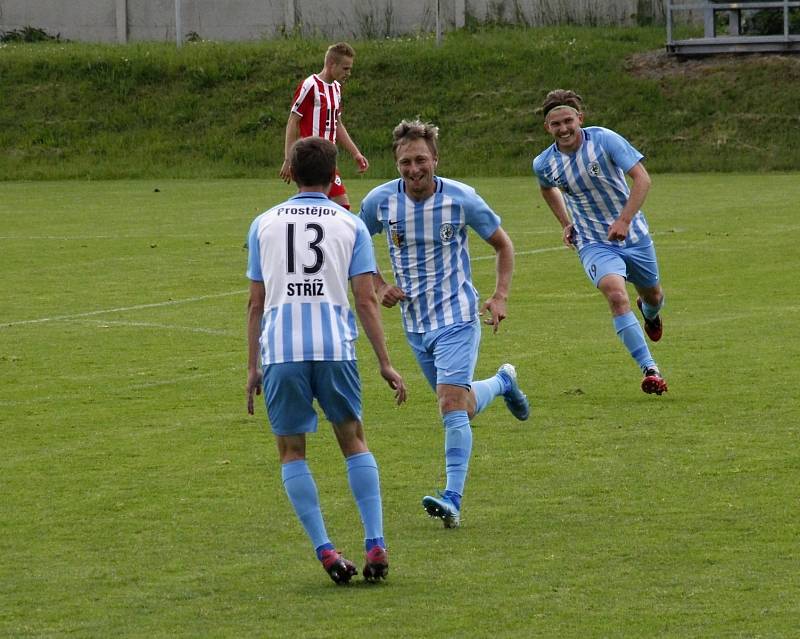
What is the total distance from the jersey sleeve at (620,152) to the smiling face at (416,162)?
11.0ft

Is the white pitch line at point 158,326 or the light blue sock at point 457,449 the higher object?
the light blue sock at point 457,449

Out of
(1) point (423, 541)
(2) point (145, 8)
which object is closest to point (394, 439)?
(1) point (423, 541)

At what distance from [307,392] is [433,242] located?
5.48 ft

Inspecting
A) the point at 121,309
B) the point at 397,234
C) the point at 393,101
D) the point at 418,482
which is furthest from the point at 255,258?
the point at 393,101

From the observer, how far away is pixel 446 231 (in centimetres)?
762

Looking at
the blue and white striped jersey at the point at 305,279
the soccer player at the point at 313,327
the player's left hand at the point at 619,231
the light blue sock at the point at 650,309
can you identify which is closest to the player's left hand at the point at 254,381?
the soccer player at the point at 313,327

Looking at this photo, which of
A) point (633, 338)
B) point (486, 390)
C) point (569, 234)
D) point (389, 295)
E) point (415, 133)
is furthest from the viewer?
point (569, 234)

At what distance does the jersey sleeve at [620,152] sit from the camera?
Answer: 34.8 ft

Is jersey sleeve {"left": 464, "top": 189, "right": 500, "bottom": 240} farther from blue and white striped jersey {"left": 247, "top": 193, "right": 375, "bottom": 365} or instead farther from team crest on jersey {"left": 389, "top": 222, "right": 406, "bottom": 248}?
blue and white striped jersey {"left": 247, "top": 193, "right": 375, "bottom": 365}

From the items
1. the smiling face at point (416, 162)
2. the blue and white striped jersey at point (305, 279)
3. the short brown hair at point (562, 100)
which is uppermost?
the short brown hair at point (562, 100)

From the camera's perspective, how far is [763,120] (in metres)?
34.9

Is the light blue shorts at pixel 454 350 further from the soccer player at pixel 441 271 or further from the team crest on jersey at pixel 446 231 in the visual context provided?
the team crest on jersey at pixel 446 231

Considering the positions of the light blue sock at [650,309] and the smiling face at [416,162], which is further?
the light blue sock at [650,309]

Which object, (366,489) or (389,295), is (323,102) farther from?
(366,489)
